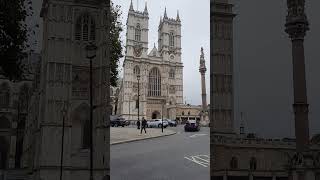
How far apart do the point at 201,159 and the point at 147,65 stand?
12467 mm

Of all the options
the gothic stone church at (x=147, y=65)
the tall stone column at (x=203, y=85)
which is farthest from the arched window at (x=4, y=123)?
the gothic stone church at (x=147, y=65)

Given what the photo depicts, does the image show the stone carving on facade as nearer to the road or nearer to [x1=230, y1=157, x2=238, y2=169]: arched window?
the road

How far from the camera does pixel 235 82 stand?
47.5 feet

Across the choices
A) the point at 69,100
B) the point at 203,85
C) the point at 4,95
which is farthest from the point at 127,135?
the point at 4,95

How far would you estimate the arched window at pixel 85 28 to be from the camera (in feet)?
51.1

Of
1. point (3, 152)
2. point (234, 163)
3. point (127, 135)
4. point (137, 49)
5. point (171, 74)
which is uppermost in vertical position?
point (137, 49)

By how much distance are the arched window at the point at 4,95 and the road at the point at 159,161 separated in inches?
150

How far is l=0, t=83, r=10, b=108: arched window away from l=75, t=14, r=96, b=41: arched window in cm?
276

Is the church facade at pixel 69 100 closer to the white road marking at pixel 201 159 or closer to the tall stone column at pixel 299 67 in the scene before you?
the white road marking at pixel 201 159

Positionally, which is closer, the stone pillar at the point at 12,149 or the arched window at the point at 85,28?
the stone pillar at the point at 12,149

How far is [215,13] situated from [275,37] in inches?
79.5

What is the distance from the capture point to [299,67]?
44.2 feet

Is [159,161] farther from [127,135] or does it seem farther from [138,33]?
[138,33]

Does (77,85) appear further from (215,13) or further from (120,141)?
(215,13)
